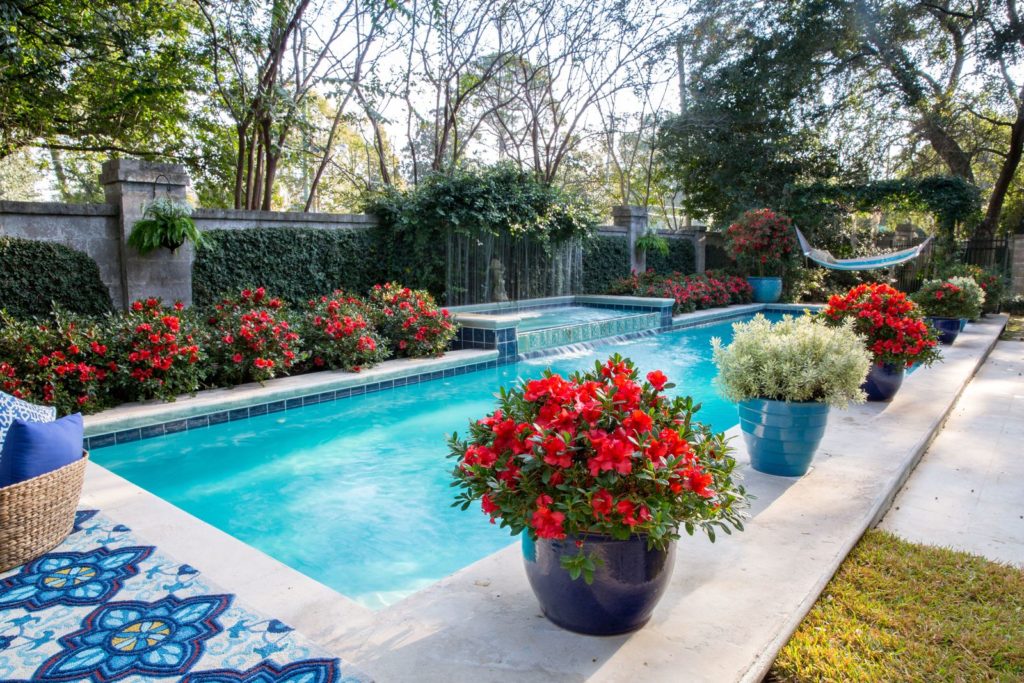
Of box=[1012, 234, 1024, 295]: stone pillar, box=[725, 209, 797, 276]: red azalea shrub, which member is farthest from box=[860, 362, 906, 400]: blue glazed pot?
box=[1012, 234, 1024, 295]: stone pillar

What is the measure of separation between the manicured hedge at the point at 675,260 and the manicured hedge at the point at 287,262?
7679 millimetres

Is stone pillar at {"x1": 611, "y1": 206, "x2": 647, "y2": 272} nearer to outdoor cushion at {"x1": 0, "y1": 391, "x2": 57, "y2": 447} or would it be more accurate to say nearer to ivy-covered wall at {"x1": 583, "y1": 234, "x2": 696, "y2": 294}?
ivy-covered wall at {"x1": 583, "y1": 234, "x2": 696, "y2": 294}

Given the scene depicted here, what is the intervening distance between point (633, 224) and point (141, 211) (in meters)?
10.1

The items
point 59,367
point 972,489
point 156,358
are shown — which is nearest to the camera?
point 972,489

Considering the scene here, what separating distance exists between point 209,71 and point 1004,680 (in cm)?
1115

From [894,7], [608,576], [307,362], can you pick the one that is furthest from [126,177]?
[894,7]

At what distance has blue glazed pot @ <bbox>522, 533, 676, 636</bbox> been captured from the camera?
1.73m

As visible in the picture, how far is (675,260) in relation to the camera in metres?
15.4

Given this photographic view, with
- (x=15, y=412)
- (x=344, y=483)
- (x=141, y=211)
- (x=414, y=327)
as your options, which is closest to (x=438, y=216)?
(x=414, y=327)

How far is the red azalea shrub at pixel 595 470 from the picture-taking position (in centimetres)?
160

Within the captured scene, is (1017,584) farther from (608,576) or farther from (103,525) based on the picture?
(103,525)

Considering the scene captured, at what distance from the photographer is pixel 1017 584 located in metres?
2.31

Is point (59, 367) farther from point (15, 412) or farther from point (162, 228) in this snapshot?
point (162, 228)

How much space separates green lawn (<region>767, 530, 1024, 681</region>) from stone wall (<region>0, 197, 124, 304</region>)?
702cm
